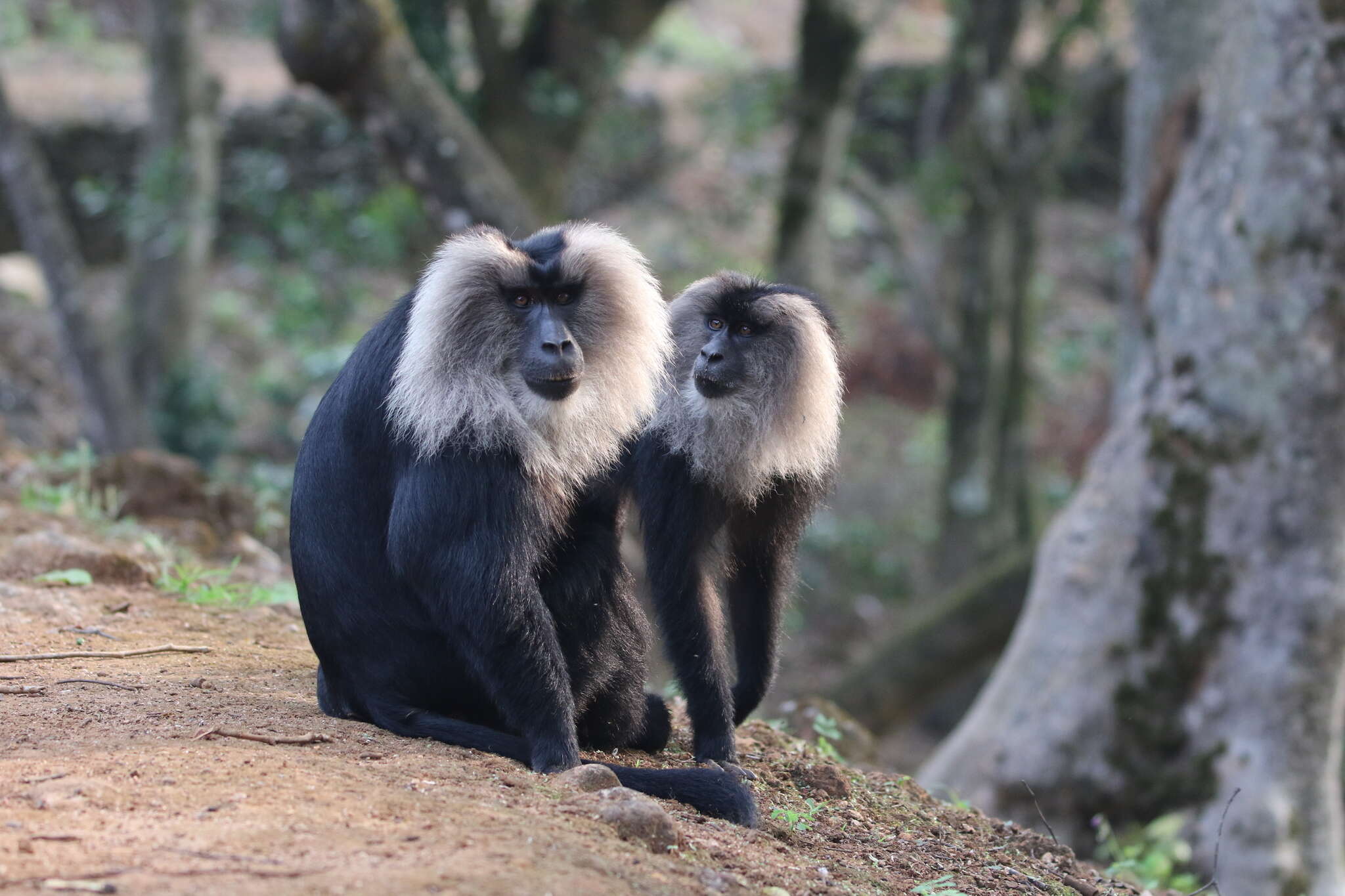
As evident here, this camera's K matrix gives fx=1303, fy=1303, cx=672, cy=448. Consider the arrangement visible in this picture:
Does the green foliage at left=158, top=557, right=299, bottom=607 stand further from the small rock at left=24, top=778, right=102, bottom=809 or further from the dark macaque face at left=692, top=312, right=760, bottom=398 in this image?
the small rock at left=24, top=778, right=102, bottom=809

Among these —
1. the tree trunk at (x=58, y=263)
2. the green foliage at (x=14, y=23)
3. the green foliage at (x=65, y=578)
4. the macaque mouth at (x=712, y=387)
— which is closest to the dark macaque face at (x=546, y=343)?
the macaque mouth at (x=712, y=387)

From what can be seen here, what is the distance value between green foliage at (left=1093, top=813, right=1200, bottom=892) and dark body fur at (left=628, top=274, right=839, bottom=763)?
168 cm

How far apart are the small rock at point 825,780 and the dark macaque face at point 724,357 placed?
1081 millimetres

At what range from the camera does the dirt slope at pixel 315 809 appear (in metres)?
2.26

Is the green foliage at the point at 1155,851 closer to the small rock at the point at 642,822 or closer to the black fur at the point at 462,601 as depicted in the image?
the black fur at the point at 462,601

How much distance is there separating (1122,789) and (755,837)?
3.38 meters

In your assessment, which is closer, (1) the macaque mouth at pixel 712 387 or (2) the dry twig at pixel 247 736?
(2) the dry twig at pixel 247 736

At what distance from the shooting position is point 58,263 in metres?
7.67

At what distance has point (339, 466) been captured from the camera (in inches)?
135

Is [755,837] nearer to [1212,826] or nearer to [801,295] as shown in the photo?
[801,295]

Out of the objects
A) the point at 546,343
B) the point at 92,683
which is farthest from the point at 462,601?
the point at 92,683

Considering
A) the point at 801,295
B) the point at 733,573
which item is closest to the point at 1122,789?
the point at 733,573

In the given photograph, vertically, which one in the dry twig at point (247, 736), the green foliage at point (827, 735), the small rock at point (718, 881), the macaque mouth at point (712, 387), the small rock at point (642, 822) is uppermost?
the macaque mouth at point (712, 387)

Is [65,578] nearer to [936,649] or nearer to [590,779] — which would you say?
[590,779]
